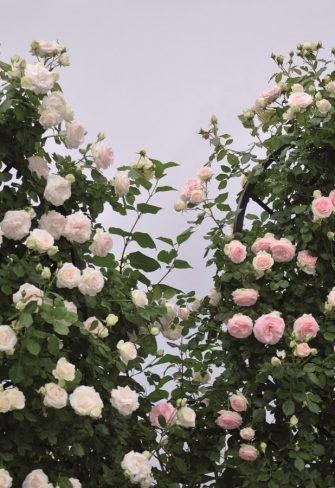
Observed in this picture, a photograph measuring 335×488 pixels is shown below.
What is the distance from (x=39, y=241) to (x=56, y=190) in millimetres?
297

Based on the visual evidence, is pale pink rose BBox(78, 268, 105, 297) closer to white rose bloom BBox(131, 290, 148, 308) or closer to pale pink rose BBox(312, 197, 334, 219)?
Answer: white rose bloom BBox(131, 290, 148, 308)

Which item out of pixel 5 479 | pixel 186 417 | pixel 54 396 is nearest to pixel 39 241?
pixel 54 396

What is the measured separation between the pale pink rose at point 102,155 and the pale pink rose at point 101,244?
0.87 feet

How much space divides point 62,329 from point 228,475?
1366 mm

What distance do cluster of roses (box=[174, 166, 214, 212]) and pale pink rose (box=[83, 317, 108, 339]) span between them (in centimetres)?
100

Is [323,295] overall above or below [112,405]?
above

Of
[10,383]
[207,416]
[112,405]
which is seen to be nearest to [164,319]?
[207,416]

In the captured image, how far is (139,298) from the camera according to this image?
341 cm

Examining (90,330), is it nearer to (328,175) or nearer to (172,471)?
(172,471)

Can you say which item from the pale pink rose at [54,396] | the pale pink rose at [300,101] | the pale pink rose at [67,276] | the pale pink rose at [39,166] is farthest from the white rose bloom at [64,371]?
the pale pink rose at [300,101]

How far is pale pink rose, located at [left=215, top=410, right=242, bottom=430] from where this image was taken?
3633 mm

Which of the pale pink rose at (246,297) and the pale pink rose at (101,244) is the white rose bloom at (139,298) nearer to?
the pale pink rose at (101,244)

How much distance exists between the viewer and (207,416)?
383 centimetres

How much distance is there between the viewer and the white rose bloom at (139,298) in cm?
342
